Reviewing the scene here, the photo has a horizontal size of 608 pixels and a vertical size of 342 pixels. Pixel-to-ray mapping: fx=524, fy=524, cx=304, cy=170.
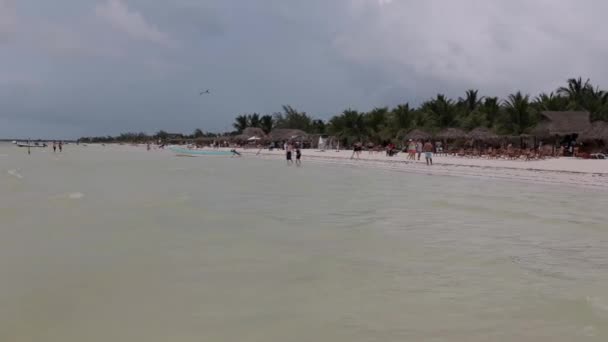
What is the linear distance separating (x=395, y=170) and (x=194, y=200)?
12.6 meters

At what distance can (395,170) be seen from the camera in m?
23.5

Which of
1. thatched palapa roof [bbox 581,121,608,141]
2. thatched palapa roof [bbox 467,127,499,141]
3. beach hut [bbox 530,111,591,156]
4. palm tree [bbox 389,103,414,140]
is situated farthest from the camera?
palm tree [bbox 389,103,414,140]

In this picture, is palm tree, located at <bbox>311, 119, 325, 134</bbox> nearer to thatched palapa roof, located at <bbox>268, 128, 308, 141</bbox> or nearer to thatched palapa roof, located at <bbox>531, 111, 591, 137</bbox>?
thatched palapa roof, located at <bbox>268, 128, 308, 141</bbox>

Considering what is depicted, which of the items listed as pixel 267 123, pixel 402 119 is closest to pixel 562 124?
pixel 402 119

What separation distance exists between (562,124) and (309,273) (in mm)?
30248

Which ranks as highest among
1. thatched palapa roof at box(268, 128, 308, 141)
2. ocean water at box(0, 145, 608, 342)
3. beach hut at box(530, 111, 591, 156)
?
beach hut at box(530, 111, 591, 156)

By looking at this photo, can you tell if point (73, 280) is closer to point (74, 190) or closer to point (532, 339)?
point (532, 339)

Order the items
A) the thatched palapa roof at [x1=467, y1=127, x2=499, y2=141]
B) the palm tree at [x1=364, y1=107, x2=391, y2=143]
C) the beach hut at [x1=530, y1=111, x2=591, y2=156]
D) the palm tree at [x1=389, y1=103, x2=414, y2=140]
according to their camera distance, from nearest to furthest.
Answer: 1. the beach hut at [x1=530, y1=111, x2=591, y2=156]
2. the thatched palapa roof at [x1=467, y1=127, x2=499, y2=141]
3. the palm tree at [x1=389, y1=103, x2=414, y2=140]
4. the palm tree at [x1=364, y1=107, x2=391, y2=143]

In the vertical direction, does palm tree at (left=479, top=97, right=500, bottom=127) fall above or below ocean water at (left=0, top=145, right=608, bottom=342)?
Result: above

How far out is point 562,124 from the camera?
31.3 metres

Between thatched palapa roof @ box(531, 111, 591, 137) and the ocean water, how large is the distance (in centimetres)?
2215

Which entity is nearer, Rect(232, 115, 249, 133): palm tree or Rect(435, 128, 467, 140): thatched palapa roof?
Rect(435, 128, 467, 140): thatched palapa roof

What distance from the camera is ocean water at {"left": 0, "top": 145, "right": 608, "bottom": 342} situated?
387 centimetres

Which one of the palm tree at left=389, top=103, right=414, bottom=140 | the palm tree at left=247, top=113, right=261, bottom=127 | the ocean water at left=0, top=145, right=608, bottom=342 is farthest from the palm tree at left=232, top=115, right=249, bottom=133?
the ocean water at left=0, top=145, right=608, bottom=342
